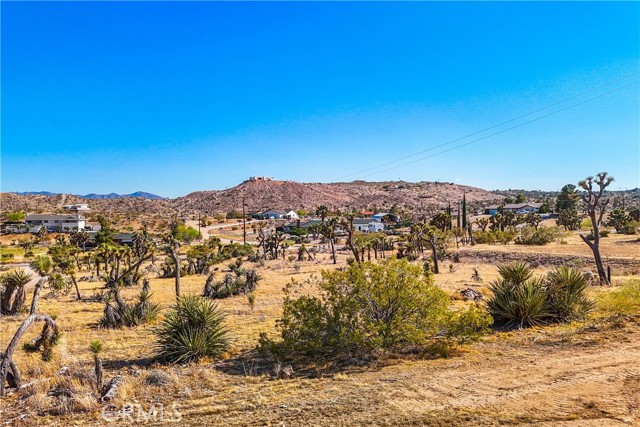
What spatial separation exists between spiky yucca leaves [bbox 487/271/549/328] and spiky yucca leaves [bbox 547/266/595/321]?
30cm

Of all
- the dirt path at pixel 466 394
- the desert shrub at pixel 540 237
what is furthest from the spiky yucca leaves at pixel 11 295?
the desert shrub at pixel 540 237

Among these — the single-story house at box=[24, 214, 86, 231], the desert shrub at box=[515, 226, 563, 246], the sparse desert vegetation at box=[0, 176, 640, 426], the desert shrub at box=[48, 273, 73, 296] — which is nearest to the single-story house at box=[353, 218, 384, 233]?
the desert shrub at box=[515, 226, 563, 246]

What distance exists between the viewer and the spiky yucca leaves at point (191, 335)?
12227 mm

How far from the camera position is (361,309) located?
470 inches

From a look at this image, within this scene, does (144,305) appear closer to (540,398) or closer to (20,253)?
(540,398)

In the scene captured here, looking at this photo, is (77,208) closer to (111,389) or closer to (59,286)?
(59,286)

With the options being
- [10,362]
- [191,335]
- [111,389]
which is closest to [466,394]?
[111,389]

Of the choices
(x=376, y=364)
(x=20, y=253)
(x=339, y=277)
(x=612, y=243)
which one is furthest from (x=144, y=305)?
(x=20, y=253)

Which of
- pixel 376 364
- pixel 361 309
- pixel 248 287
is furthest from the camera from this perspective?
pixel 248 287

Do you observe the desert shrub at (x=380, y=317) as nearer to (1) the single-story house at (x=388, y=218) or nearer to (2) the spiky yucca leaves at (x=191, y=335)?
(2) the spiky yucca leaves at (x=191, y=335)

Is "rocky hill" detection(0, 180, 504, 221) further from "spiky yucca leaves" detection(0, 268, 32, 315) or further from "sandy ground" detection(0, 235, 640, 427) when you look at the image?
"sandy ground" detection(0, 235, 640, 427)

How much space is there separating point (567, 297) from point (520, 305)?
177cm

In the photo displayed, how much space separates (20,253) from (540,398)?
70.1 m

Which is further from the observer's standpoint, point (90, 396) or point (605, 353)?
point (605, 353)
